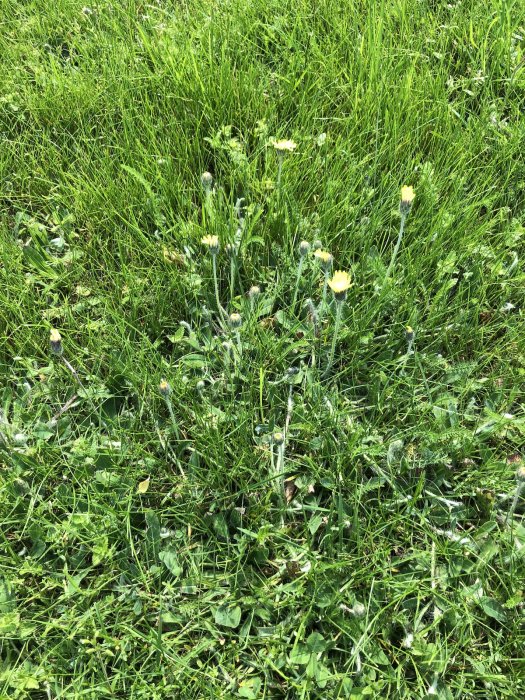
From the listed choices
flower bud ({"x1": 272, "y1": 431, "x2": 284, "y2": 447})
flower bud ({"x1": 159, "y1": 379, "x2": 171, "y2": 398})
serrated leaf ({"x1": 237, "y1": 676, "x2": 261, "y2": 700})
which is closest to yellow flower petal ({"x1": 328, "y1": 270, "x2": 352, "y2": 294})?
flower bud ({"x1": 272, "y1": 431, "x2": 284, "y2": 447})

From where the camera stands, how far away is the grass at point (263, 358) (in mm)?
1536

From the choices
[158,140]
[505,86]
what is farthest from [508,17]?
[158,140]

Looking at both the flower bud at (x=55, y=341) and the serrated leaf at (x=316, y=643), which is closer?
the serrated leaf at (x=316, y=643)

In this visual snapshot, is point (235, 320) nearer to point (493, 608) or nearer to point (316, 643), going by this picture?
point (316, 643)

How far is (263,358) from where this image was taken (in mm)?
1936

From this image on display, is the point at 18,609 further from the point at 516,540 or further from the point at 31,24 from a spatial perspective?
the point at 31,24

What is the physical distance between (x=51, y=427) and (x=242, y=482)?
60 cm

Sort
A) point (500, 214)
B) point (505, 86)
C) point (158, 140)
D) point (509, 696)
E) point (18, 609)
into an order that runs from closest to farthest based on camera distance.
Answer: point (509, 696) < point (18, 609) < point (500, 214) < point (158, 140) < point (505, 86)

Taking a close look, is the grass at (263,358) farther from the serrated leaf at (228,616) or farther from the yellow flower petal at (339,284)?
the yellow flower petal at (339,284)

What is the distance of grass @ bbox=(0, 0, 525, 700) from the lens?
154cm

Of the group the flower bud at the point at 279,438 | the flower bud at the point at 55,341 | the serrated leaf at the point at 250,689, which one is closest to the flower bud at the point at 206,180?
the flower bud at the point at 55,341

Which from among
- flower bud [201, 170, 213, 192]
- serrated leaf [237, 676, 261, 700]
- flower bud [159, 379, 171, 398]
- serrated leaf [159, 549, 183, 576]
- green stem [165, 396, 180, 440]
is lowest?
serrated leaf [237, 676, 261, 700]

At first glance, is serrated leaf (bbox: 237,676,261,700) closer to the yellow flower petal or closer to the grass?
the grass

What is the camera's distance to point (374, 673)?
1457 mm
